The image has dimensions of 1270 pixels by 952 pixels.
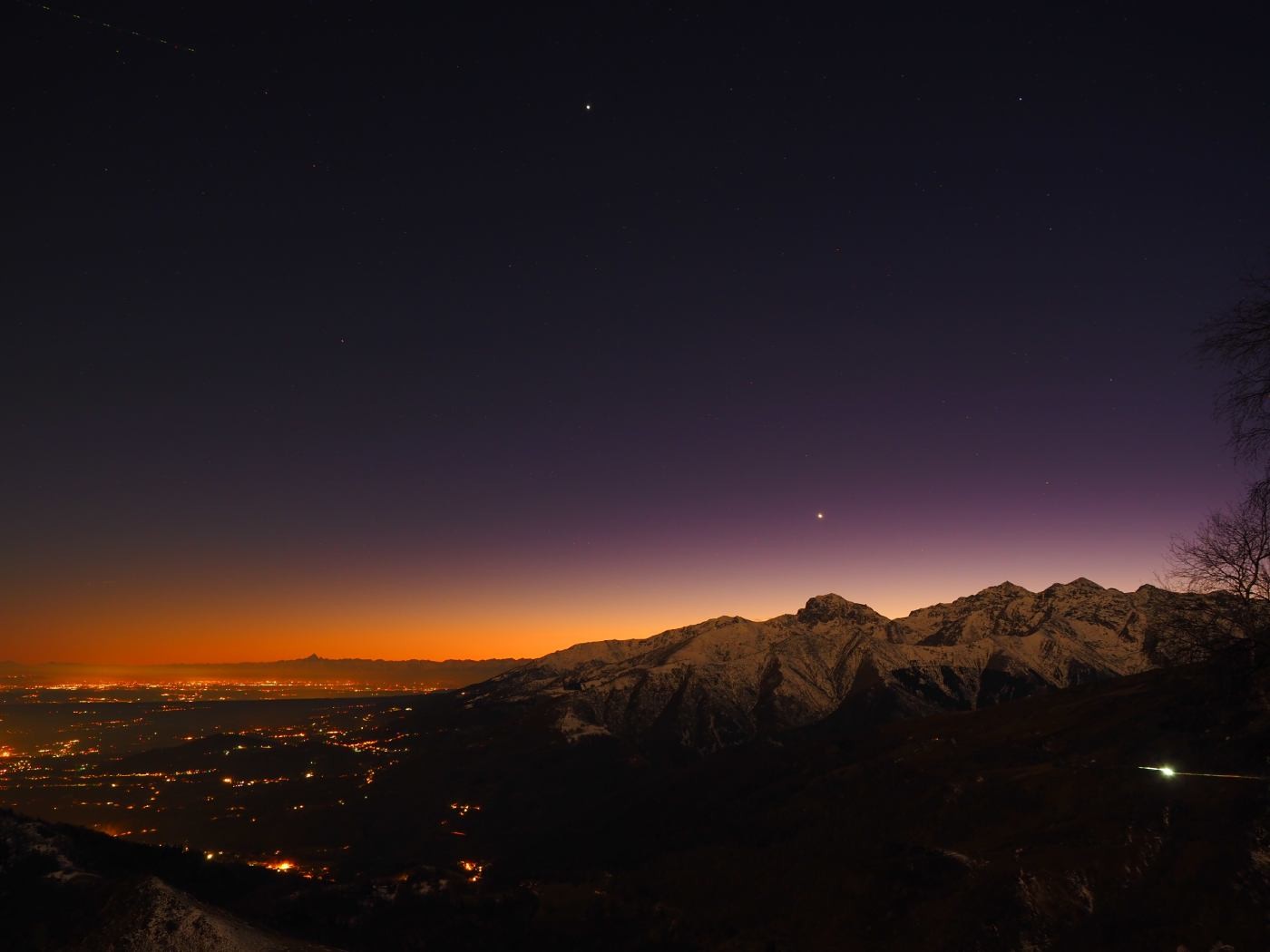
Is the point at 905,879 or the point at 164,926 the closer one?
the point at 164,926

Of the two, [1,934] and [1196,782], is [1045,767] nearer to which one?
[1196,782]

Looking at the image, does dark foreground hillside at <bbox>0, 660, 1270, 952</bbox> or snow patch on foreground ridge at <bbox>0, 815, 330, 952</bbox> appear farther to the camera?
dark foreground hillside at <bbox>0, 660, 1270, 952</bbox>

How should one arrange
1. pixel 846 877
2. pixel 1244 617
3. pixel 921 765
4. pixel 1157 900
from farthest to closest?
pixel 921 765
pixel 846 877
pixel 1157 900
pixel 1244 617

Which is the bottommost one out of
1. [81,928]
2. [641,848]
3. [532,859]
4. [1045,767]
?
[532,859]

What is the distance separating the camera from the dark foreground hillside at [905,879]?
3077 centimetres

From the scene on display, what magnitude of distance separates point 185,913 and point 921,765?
135267mm

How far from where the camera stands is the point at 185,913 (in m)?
31.3

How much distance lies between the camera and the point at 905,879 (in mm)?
61000

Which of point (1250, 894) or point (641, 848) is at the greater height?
point (1250, 894)

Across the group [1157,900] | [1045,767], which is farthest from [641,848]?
[1157,900]

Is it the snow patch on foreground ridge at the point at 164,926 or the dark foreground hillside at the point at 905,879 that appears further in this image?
the dark foreground hillside at the point at 905,879

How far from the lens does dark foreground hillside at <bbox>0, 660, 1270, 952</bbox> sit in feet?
101

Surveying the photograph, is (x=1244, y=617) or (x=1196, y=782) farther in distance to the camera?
(x=1196, y=782)

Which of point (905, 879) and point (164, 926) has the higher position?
A: point (164, 926)
